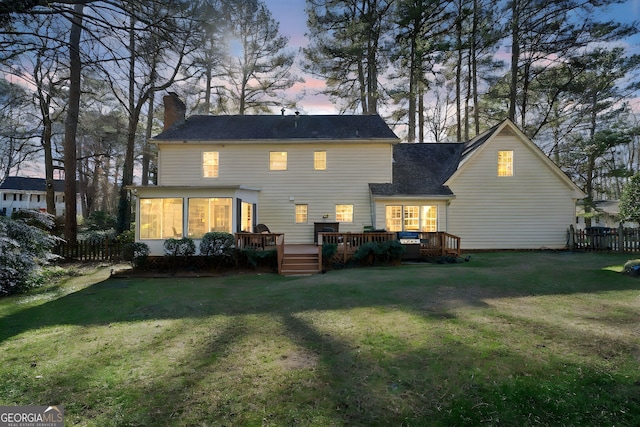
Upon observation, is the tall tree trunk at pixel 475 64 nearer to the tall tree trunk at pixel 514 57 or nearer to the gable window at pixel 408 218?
the tall tree trunk at pixel 514 57

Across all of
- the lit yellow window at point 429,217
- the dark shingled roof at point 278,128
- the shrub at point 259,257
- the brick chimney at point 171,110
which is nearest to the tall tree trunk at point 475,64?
the dark shingled roof at point 278,128

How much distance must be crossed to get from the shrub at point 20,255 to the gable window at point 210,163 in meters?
8.09

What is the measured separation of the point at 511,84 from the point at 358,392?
2520 centimetres

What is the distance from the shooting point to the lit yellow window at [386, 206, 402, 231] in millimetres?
16562

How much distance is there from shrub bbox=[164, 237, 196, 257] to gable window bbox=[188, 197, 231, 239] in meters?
1.17

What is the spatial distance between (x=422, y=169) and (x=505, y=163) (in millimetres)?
4202

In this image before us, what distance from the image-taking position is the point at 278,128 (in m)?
18.9

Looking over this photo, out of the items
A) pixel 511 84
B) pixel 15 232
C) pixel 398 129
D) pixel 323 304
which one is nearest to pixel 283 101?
pixel 398 129

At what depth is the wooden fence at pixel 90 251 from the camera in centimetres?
1445

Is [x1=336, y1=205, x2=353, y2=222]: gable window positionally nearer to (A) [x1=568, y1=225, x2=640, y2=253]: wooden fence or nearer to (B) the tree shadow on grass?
(B) the tree shadow on grass

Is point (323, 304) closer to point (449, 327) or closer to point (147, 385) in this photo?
point (449, 327)

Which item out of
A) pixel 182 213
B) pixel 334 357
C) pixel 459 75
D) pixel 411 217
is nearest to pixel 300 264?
pixel 182 213

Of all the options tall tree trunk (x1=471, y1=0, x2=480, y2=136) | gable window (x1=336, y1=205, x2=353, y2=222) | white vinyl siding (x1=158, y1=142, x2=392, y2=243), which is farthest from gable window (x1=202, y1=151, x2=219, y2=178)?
tall tree trunk (x1=471, y1=0, x2=480, y2=136)

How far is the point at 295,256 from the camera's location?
1235 centimetres
